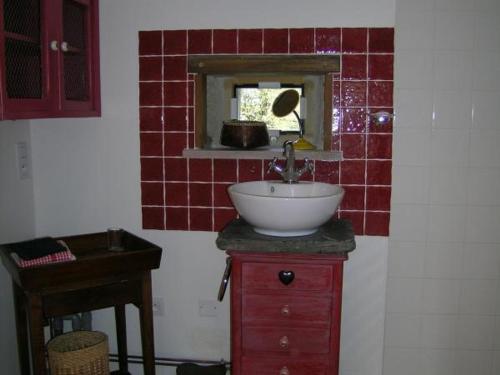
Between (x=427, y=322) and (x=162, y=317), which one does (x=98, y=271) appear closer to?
(x=162, y=317)

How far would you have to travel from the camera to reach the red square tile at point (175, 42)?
216cm

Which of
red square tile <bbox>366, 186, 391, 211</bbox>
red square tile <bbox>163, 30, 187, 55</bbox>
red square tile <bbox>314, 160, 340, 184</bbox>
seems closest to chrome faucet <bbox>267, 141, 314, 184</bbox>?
red square tile <bbox>314, 160, 340, 184</bbox>

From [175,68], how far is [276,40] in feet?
1.44

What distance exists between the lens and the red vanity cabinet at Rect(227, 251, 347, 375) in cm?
176

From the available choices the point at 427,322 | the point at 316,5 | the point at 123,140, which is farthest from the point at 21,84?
the point at 427,322

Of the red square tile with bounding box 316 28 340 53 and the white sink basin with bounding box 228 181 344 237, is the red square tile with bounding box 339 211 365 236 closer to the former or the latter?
the white sink basin with bounding box 228 181 344 237

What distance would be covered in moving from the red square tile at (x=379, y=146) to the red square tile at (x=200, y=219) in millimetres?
725

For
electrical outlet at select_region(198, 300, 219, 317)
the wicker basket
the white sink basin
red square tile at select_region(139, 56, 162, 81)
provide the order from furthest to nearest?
1. electrical outlet at select_region(198, 300, 219, 317)
2. red square tile at select_region(139, 56, 162, 81)
3. the wicker basket
4. the white sink basin

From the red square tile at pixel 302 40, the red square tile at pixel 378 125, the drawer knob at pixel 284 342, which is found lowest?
the drawer knob at pixel 284 342

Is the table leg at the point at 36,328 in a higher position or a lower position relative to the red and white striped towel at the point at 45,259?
lower

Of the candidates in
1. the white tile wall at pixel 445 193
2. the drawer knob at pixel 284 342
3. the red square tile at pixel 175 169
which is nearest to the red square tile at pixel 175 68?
the red square tile at pixel 175 169

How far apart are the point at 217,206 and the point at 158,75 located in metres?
0.61

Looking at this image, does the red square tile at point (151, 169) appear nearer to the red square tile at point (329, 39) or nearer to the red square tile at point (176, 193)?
the red square tile at point (176, 193)

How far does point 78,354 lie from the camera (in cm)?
185
